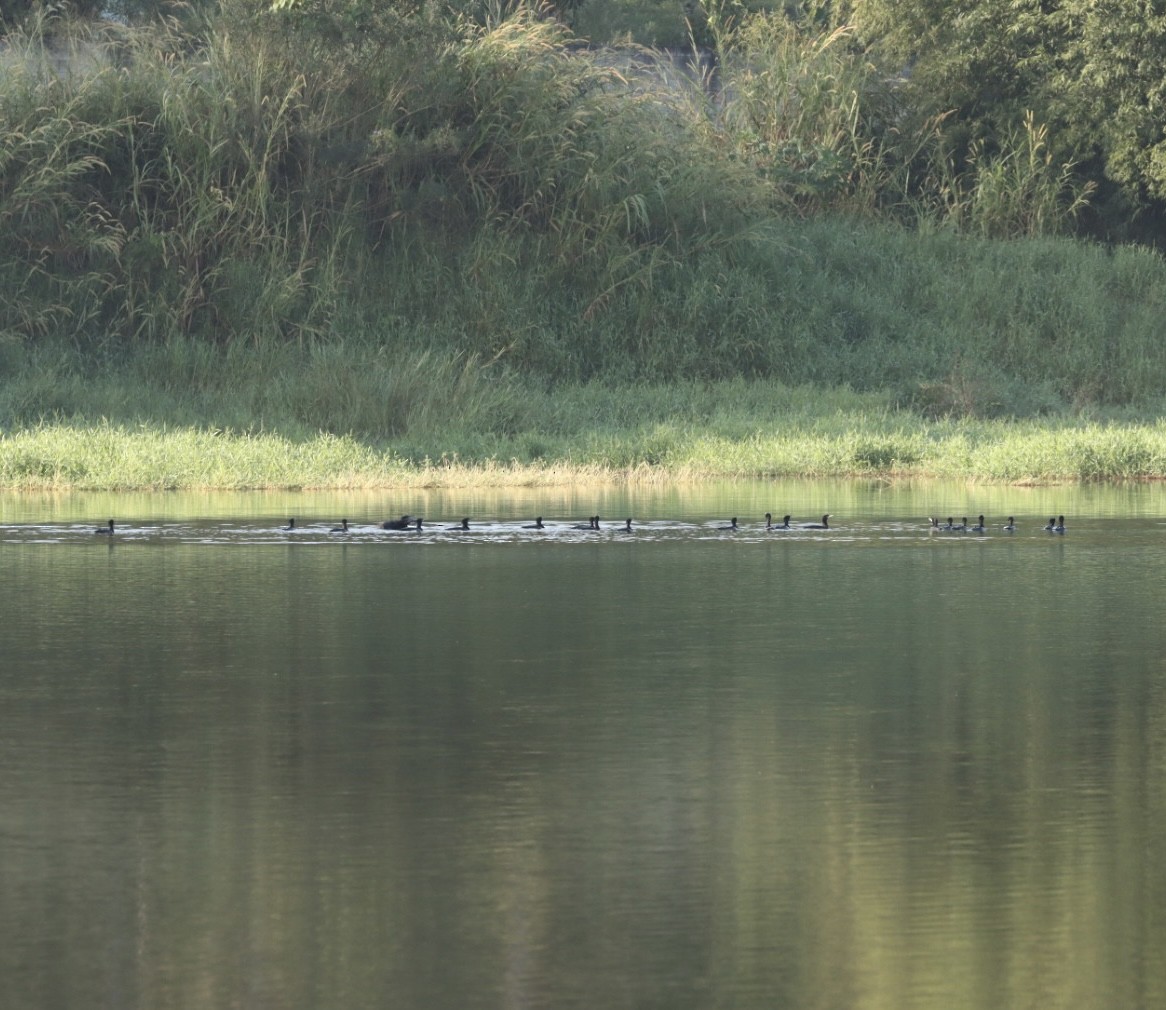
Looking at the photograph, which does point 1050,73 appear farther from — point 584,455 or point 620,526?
point 620,526

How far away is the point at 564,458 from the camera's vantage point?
27.4 metres

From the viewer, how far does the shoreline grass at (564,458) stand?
83.6 ft

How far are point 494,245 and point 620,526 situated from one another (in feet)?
50.2

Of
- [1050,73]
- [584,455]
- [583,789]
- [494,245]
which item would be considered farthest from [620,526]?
[1050,73]

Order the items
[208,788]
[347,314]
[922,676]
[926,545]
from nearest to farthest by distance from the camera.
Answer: [208,788] → [922,676] → [926,545] → [347,314]

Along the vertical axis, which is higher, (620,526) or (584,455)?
(584,455)

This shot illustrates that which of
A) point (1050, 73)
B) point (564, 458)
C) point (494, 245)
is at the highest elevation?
point (1050, 73)

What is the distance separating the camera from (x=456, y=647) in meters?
12.4

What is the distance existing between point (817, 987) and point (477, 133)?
29866 millimetres

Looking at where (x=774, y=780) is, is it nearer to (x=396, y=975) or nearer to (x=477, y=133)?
(x=396, y=975)

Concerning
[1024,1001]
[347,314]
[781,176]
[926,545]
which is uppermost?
[781,176]

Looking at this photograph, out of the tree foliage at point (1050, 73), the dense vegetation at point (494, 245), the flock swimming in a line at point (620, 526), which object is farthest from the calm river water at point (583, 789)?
the tree foliage at point (1050, 73)

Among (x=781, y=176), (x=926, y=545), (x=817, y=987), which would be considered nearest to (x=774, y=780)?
(x=817, y=987)

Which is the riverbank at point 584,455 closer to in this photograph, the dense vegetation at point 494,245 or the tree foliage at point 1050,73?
the dense vegetation at point 494,245
